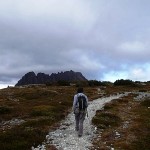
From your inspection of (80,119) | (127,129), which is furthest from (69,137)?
(127,129)

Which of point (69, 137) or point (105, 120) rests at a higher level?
point (105, 120)

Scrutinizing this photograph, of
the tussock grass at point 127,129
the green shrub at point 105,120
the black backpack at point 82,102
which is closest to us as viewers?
the tussock grass at point 127,129

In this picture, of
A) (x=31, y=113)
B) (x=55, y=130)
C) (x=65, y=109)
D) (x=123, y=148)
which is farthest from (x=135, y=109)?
(x=123, y=148)

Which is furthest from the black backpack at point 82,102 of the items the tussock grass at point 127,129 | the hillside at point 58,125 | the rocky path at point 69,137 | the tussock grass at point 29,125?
the tussock grass at point 29,125

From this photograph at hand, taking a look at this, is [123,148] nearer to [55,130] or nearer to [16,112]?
[55,130]

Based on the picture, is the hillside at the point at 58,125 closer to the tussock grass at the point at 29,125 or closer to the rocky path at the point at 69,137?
the tussock grass at the point at 29,125

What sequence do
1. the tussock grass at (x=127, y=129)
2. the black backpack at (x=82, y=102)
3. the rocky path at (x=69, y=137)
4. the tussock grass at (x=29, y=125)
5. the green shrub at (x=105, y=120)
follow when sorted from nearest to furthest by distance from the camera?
the rocky path at (x=69, y=137) → the tussock grass at (x=29, y=125) → the tussock grass at (x=127, y=129) → the black backpack at (x=82, y=102) → the green shrub at (x=105, y=120)

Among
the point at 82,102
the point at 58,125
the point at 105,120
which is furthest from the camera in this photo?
the point at 105,120

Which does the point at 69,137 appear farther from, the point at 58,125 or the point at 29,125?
the point at 29,125

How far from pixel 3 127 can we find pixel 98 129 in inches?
361

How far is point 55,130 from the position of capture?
33.4m

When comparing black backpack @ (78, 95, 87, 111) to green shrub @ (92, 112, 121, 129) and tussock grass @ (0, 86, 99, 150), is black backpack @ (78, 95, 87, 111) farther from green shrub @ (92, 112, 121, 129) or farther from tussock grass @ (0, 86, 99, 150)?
green shrub @ (92, 112, 121, 129)

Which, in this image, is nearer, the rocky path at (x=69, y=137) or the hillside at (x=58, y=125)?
the rocky path at (x=69, y=137)

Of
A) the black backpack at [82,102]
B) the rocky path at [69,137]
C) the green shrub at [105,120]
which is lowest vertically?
the rocky path at [69,137]
